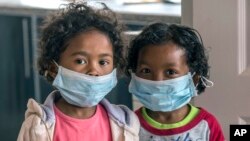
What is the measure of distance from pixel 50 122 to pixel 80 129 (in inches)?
3.4

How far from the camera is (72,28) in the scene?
1.40 m

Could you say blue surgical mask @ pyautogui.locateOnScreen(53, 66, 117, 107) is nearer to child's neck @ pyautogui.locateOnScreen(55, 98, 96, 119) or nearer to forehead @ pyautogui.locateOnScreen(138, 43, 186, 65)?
child's neck @ pyautogui.locateOnScreen(55, 98, 96, 119)

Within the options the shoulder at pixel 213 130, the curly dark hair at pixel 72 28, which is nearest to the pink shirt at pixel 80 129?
the curly dark hair at pixel 72 28

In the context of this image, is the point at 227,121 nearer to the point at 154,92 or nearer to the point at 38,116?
the point at 154,92

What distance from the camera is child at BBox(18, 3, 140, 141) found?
1372 millimetres

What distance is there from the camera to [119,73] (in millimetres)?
1521

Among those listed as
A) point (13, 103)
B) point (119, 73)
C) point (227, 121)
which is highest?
point (119, 73)

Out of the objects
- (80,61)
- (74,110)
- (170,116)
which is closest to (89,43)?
(80,61)

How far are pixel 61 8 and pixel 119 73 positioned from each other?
0.25 m

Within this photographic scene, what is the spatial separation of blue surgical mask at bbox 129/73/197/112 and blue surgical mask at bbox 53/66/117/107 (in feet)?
0.46

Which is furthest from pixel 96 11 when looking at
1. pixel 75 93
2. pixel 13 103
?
pixel 13 103

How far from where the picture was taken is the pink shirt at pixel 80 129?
4.51ft

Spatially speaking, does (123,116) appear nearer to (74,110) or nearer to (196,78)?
Result: (74,110)

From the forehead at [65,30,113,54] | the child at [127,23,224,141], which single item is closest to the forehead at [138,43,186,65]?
the child at [127,23,224,141]
